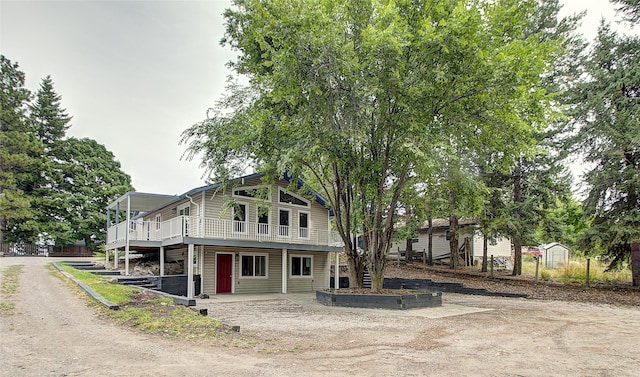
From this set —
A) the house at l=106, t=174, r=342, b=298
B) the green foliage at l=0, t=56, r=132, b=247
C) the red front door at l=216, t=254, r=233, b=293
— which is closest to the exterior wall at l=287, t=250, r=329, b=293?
the house at l=106, t=174, r=342, b=298

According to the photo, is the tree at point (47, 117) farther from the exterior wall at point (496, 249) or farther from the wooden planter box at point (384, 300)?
the exterior wall at point (496, 249)

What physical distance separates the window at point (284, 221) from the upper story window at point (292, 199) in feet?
1.64

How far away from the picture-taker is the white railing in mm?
17844

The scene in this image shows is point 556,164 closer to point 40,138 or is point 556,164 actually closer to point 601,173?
point 601,173

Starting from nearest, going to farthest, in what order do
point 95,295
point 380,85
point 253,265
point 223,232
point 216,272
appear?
point 95,295
point 380,85
point 223,232
point 216,272
point 253,265

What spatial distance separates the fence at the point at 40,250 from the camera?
3219 centimetres

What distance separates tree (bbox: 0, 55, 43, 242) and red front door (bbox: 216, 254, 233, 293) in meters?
21.4

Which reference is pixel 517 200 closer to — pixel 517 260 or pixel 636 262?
pixel 517 260

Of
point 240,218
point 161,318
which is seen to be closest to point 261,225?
point 240,218

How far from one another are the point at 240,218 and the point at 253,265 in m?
3.01

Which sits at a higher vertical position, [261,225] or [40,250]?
[261,225]

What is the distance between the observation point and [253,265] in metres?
20.5

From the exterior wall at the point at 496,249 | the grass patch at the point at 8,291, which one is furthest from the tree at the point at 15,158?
the exterior wall at the point at 496,249

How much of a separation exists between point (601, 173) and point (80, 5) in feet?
67.0
